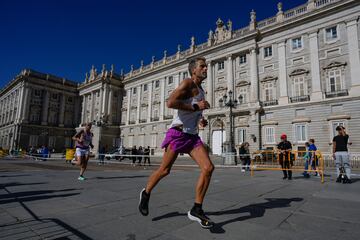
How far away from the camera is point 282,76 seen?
Result: 25.0 metres

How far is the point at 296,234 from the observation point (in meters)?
2.28

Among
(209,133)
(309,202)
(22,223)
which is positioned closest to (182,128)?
(22,223)

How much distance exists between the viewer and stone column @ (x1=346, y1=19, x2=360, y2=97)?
20.2m

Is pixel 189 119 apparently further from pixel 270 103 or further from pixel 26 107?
pixel 26 107

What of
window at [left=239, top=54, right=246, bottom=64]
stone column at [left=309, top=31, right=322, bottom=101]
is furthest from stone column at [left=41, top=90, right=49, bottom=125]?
stone column at [left=309, top=31, right=322, bottom=101]

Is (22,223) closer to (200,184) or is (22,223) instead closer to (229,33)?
(200,184)

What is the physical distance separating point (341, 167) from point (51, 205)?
8.30 meters

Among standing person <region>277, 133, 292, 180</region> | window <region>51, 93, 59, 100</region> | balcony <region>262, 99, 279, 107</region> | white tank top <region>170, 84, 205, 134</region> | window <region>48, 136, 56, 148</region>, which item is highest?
window <region>51, 93, 59, 100</region>

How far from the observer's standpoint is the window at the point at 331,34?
874 inches

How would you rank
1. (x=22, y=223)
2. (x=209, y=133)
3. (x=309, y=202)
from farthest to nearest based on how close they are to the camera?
(x=209, y=133) < (x=309, y=202) < (x=22, y=223)

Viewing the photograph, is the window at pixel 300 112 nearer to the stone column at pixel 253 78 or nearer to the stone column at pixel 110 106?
the stone column at pixel 253 78

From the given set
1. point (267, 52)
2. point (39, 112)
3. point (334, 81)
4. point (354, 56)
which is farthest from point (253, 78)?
point (39, 112)

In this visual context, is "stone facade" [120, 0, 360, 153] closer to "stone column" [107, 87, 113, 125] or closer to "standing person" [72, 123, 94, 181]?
"standing person" [72, 123, 94, 181]

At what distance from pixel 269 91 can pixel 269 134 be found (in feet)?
16.5
